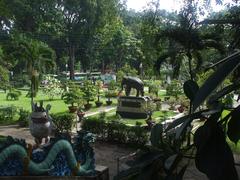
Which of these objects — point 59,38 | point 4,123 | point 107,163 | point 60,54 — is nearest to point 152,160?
point 107,163

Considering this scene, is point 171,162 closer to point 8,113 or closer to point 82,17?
point 8,113

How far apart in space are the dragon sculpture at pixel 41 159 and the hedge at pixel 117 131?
15.6ft

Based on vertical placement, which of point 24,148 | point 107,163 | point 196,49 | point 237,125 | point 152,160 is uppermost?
point 196,49

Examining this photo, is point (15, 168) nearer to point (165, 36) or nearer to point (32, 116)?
point (32, 116)

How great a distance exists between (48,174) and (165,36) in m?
9.37

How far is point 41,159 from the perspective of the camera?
7.27 metres

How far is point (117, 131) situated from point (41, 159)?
19.3 ft

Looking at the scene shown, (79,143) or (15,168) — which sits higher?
(79,143)

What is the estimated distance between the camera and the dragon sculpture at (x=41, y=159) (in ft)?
23.2

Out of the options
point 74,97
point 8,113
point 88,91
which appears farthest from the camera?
point 88,91

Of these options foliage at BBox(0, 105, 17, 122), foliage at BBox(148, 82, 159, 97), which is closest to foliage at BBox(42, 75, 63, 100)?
foliage at BBox(148, 82, 159, 97)

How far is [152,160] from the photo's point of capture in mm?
968

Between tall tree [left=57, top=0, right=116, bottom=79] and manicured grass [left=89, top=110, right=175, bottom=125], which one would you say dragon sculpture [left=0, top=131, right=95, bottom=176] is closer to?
manicured grass [left=89, top=110, right=175, bottom=125]

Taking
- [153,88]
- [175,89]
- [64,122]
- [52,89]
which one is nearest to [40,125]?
[64,122]
